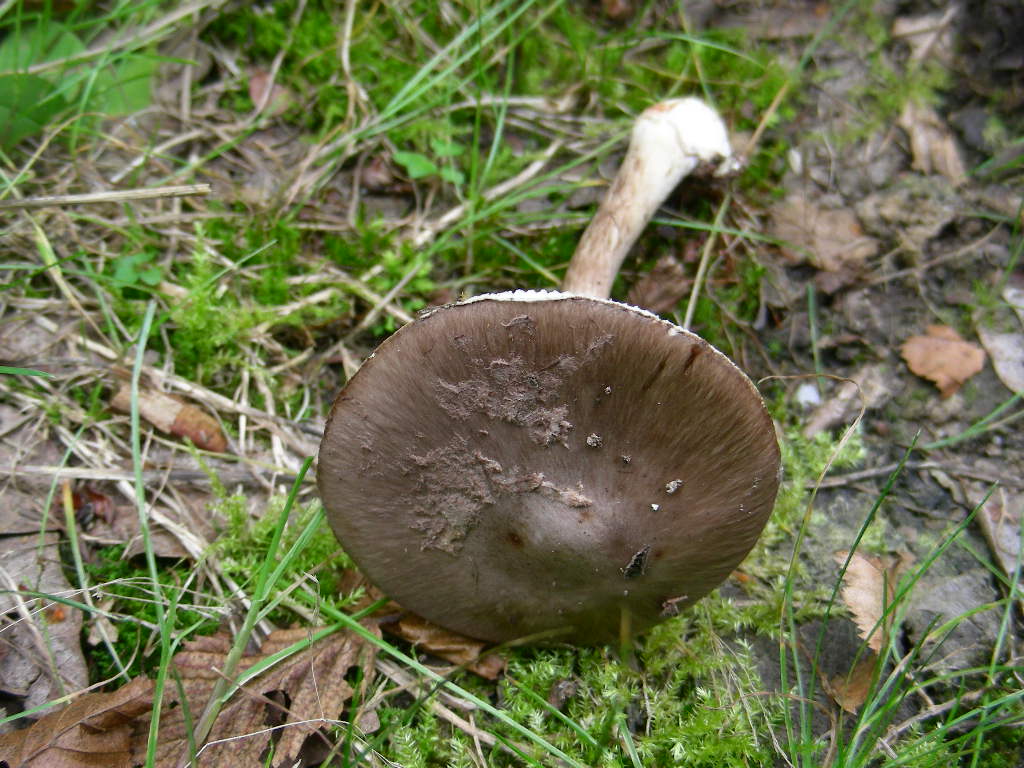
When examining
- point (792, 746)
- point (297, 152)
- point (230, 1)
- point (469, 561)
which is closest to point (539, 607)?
point (469, 561)

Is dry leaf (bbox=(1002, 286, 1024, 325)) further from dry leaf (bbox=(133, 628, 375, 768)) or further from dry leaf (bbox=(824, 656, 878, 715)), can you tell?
dry leaf (bbox=(133, 628, 375, 768))

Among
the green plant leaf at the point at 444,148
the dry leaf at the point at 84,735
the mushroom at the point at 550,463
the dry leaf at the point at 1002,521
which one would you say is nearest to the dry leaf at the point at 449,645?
the mushroom at the point at 550,463

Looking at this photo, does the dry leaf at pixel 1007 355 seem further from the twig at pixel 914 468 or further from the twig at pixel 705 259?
the twig at pixel 705 259

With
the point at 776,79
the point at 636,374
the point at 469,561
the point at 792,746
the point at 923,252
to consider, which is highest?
the point at 776,79

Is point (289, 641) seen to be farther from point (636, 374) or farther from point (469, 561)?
point (636, 374)

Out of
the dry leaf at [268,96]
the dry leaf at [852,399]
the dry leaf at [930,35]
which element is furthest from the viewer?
the dry leaf at [930,35]

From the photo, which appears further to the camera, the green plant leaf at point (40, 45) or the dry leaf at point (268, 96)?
the dry leaf at point (268, 96)

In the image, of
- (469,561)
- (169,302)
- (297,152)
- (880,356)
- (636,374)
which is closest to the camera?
(636,374)
